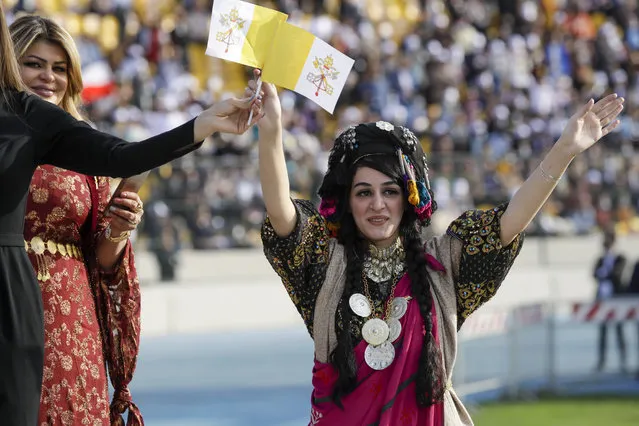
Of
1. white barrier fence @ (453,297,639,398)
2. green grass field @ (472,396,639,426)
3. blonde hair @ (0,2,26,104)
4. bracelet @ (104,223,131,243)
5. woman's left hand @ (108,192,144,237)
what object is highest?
blonde hair @ (0,2,26,104)

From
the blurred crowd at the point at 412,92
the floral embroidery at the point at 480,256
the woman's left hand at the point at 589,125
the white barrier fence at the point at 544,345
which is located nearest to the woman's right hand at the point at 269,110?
the floral embroidery at the point at 480,256

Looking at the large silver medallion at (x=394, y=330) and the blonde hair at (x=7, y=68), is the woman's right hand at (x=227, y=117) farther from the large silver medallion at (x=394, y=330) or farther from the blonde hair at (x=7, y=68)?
the large silver medallion at (x=394, y=330)

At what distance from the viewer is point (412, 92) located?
2091 centimetres

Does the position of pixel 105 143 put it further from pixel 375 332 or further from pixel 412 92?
pixel 412 92

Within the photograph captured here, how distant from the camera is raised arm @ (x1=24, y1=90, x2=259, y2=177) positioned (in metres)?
3.12

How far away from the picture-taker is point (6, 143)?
10.3ft

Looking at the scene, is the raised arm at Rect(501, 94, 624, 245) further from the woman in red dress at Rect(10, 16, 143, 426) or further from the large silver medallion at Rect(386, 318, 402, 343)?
the woman in red dress at Rect(10, 16, 143, 426)

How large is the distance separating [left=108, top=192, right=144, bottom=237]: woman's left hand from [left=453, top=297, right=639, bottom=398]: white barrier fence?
663 cm

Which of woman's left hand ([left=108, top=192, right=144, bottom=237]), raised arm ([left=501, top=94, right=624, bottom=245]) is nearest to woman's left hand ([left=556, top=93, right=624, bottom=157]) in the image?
raised arm ([left=501, top=94, right=624, bottom=245])

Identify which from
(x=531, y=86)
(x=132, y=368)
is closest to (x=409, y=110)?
(x=531, y=86)

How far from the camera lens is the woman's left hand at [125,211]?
405cm

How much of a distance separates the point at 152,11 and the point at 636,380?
12.4 m

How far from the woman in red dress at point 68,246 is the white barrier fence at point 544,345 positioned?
6.57 m

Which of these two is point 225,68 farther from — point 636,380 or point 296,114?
point 636,380
